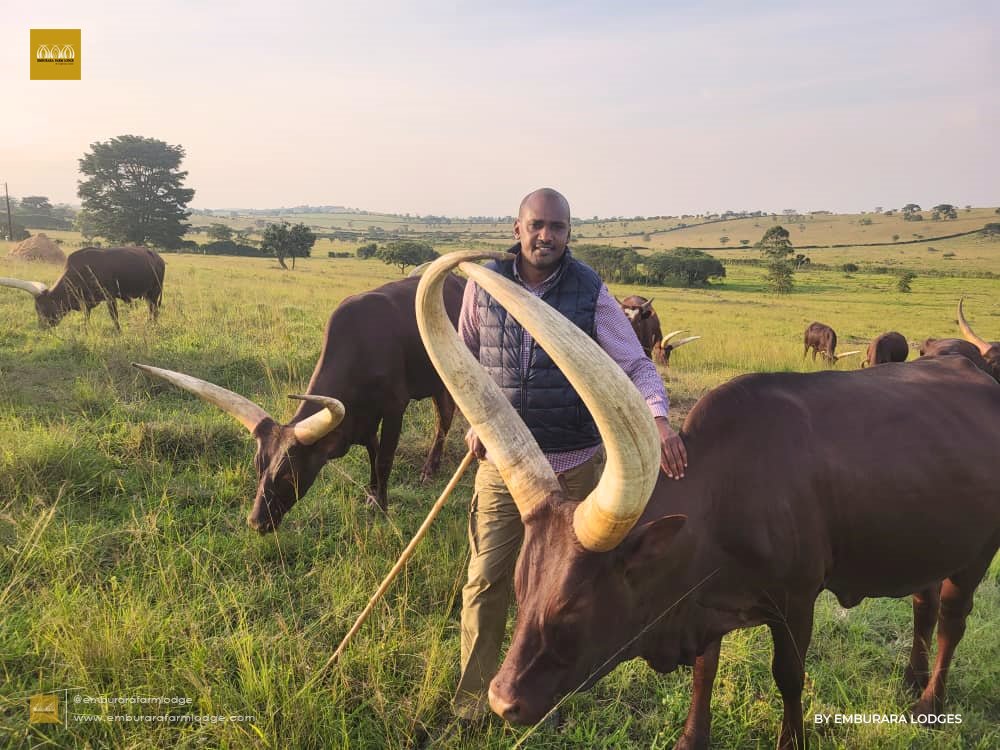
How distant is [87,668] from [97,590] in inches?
40.3

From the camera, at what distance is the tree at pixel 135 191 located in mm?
49500

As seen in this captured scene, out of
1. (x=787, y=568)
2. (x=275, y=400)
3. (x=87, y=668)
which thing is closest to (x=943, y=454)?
(x=787, y=568)

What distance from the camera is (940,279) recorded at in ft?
181

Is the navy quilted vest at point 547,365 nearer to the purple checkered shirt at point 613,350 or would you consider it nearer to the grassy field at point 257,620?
the purple checkered shirt at point 613,350

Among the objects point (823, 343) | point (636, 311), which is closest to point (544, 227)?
point (636, 311)

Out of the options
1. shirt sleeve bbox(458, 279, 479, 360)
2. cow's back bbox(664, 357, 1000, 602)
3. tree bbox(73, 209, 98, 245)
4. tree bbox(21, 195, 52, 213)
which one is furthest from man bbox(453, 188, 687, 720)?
tree bbox(21, 195, 52, 213)

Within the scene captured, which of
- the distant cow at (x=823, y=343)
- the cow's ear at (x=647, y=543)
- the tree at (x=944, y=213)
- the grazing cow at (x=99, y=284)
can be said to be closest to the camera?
the cow's ear at (x=647, y=543)

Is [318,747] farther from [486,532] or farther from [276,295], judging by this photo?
[276,295]

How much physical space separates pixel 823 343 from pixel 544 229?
16551 mm

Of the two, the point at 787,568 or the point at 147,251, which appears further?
the point at 147,251

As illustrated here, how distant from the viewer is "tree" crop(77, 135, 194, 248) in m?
49.5

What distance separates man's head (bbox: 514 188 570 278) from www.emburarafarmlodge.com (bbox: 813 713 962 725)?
274cm

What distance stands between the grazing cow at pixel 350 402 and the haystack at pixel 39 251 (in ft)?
94.9

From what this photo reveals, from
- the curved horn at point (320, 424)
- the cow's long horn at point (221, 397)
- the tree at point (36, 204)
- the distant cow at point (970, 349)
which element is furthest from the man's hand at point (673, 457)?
the tree at point (36, 204)
